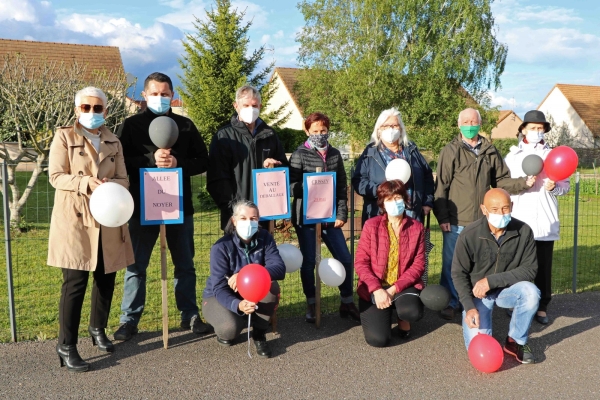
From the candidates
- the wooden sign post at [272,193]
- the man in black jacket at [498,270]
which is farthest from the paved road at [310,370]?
the wooden sign post at [272,193]

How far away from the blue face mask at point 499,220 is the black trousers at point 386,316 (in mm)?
972

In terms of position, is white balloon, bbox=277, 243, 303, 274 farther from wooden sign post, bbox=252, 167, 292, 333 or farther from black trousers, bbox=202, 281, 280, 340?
Answer: black trousers, bbox=202, 281, 280, 340

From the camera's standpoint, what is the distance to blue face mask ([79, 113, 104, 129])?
4.39 meters

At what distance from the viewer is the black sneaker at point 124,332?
16.7ft

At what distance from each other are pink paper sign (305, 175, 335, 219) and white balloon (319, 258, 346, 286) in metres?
0.47

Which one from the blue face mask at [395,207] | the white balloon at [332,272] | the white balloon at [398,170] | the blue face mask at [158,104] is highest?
the blue face mask at [158,104]

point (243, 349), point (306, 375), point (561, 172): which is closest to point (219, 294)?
point (243, 349)

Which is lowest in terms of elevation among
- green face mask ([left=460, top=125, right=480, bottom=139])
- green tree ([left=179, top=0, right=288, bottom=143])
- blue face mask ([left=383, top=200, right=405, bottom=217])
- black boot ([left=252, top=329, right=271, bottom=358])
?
black boot ([left=252, top=329, right=271, bottom=358])

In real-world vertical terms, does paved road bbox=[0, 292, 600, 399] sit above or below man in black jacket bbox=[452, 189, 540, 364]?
below

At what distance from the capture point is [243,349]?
4992 millimetres

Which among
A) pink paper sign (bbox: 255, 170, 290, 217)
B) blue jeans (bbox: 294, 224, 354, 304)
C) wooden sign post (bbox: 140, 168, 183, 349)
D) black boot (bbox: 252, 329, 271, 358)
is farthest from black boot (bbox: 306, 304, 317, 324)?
wooden sign post (bbox: 140, 168, 183, 349)

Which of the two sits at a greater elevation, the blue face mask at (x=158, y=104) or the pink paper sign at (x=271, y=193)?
the blue face mask at (x=158, y=104)

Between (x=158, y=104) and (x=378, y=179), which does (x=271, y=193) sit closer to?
(x=378, y=179)

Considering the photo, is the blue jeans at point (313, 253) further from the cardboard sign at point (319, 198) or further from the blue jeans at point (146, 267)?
the blue jeans at point (146, 267)
